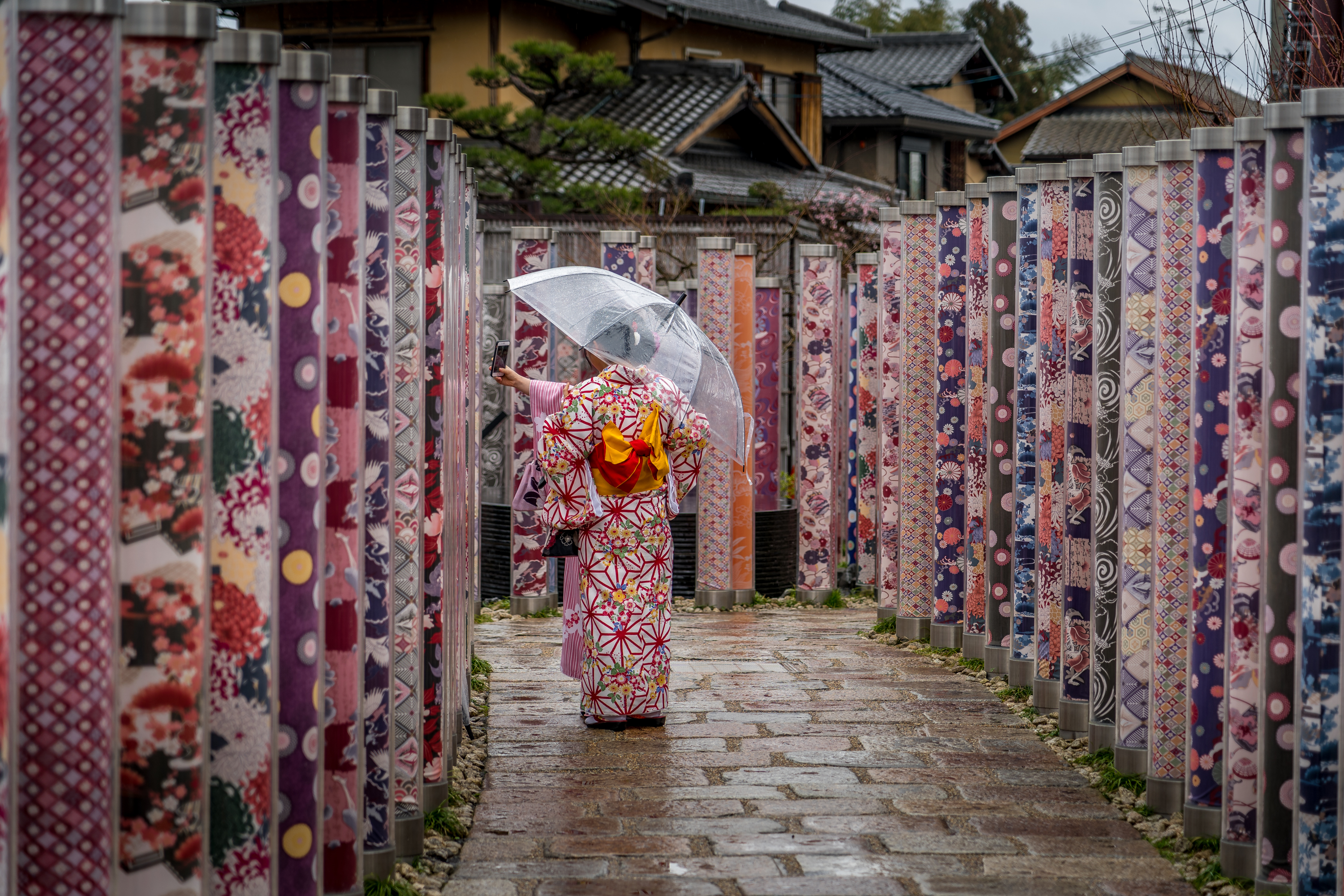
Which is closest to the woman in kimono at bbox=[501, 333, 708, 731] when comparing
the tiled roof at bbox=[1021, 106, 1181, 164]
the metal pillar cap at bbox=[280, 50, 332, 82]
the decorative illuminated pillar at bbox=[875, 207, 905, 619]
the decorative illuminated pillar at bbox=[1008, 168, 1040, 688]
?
the decorative illuminated pillar at bbox=[1008, 168, 1040, 688]

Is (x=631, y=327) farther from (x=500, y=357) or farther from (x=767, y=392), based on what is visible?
(x=767, y=392)

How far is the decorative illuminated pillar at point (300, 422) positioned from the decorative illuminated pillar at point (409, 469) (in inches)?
33.3

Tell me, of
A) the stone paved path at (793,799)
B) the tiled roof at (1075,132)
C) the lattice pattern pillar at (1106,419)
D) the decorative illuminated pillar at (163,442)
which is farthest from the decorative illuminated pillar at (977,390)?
the tiled roof at (1075,132)

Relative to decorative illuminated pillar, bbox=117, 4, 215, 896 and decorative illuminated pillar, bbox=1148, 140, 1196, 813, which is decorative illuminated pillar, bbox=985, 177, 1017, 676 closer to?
decorative illuminated pillar, bbox=1148, 140, 1196, 813

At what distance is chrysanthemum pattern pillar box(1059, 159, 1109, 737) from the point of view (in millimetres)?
5945

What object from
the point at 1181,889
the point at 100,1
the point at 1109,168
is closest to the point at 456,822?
the point at 1181,889

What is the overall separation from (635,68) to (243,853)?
20.8m

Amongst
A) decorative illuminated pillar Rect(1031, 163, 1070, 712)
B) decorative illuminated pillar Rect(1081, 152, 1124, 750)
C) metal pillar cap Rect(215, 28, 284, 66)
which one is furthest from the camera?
decorative illuminated pillar Rect(1031, 163, 1070, 712)

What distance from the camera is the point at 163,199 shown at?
2.91 m

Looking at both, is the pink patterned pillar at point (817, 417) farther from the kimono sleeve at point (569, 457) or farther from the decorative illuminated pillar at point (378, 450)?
the decorative illuminated pillar at point (378, 450)

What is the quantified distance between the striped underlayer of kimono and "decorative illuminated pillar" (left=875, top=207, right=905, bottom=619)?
8.77ft

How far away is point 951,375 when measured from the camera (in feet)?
25.9

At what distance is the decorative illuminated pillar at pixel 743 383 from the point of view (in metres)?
9.73

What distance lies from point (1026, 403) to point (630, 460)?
1.83 m
